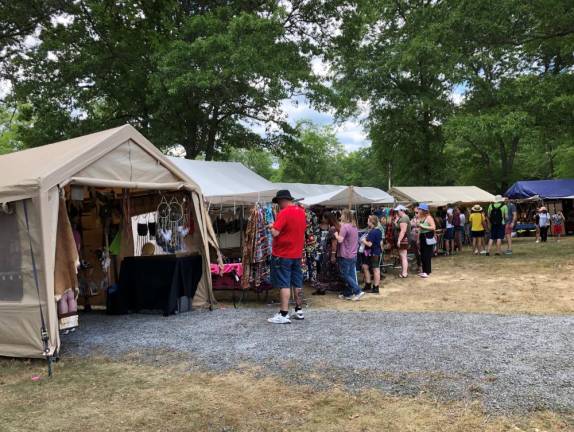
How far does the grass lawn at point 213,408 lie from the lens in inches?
129

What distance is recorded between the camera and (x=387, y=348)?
488 centimetres

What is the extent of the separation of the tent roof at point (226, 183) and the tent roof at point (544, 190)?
497 inches

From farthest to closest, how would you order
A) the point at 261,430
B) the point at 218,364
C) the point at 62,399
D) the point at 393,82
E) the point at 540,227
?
the point at 393,82
the point at 540,227
the point at 218,364
the point at 62,399
the point at 261,430

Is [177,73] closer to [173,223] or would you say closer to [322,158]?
[173,223]

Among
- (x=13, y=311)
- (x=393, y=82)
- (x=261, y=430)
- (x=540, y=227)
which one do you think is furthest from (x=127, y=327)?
(x=393, y=82)

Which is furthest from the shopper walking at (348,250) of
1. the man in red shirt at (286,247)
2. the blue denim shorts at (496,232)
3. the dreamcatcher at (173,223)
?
the blue denim shorts at (496,232)

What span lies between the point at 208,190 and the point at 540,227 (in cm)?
1347

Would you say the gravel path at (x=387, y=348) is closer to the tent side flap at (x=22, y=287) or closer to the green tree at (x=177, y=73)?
the tent side flap at (x=22, y=287)

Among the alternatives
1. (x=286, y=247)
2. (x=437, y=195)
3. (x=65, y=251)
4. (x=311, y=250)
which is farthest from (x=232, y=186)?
(x=437, y=195)

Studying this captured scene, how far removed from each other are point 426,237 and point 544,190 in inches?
506

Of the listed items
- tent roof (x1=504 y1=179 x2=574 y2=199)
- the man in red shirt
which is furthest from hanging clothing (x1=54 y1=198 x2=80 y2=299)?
tent roof (x1=504 y1=179 x2=574 y2=199)

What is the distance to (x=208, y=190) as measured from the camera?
1058 cm

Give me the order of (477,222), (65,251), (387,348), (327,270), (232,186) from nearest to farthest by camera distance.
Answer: (387,348), (65,251), (327,270), (232,186), (477,222)

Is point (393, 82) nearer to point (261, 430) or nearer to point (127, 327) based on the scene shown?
point (127, 327)
